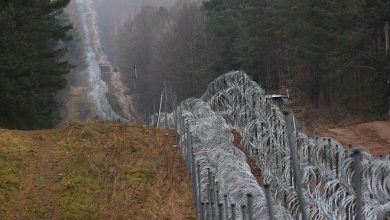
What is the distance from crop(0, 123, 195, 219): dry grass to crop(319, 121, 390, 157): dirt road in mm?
6861

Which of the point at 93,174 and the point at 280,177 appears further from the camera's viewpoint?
the point at 93,174

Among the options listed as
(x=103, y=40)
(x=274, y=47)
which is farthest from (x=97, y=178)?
(x=103, y=40)

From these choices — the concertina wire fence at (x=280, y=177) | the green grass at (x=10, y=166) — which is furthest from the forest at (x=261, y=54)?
the concertina wire fence at (x=280, y=177)

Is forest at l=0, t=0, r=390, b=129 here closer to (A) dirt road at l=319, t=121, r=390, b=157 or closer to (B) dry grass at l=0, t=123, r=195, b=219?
(A) dirt road at l=319, t=121, r=390, b=157

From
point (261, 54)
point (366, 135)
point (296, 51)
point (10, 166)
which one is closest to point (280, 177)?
point (10, 166)

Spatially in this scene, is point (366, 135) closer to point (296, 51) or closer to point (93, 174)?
point (296, 51)

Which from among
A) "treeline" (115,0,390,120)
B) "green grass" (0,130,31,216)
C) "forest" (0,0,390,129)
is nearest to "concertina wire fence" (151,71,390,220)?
"green grass" (0,130,31,216)

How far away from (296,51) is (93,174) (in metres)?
20.0

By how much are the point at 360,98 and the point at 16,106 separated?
1673 cm

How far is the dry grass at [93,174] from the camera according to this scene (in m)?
11.6

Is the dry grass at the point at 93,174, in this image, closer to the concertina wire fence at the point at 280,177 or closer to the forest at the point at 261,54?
the concertina wire fence at the point at 280,177

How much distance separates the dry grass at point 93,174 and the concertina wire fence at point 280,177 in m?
0.87

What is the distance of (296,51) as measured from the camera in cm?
3188

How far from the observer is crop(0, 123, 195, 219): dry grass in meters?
11.6
